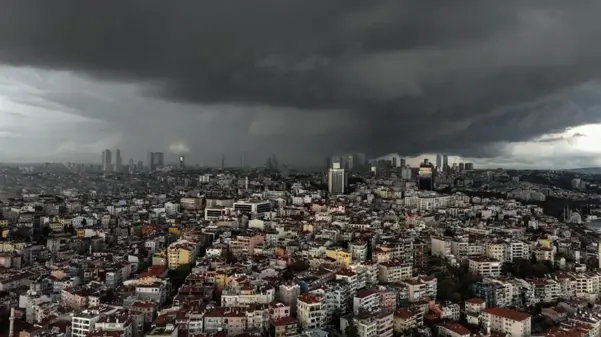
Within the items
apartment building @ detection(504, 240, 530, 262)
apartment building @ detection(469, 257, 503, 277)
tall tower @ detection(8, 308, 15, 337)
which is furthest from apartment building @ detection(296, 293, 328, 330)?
apartment building @ detection(504, 240, 530, 262)

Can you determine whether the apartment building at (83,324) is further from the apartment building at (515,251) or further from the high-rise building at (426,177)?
the high-rise building at (426,177)

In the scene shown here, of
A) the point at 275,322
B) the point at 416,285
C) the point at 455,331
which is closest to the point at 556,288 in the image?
the point at 416,285

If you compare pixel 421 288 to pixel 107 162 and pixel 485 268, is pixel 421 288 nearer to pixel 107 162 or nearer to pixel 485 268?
pixel 485 268

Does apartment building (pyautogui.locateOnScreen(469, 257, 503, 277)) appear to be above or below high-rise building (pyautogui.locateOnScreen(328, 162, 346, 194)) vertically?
below

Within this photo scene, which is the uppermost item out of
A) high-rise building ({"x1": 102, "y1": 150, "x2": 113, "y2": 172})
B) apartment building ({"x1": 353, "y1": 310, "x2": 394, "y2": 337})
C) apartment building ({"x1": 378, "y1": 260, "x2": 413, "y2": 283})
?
high-rise building ({"x1": 102, "y1": 150, "x2": 113, "y2": 172})

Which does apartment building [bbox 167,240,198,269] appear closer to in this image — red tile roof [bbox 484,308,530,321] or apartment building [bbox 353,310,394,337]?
apartment building [bbox 353,310,394,337]

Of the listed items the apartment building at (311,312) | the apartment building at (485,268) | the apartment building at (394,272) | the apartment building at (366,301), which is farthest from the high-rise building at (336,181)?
the apartment building at (311,312)

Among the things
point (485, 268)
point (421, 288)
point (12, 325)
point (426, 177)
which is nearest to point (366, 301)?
point (421, 288)

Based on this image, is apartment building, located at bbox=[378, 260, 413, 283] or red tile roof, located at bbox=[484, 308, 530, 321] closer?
red tile roof, located at bbox=[484, 308, 530, 321]
